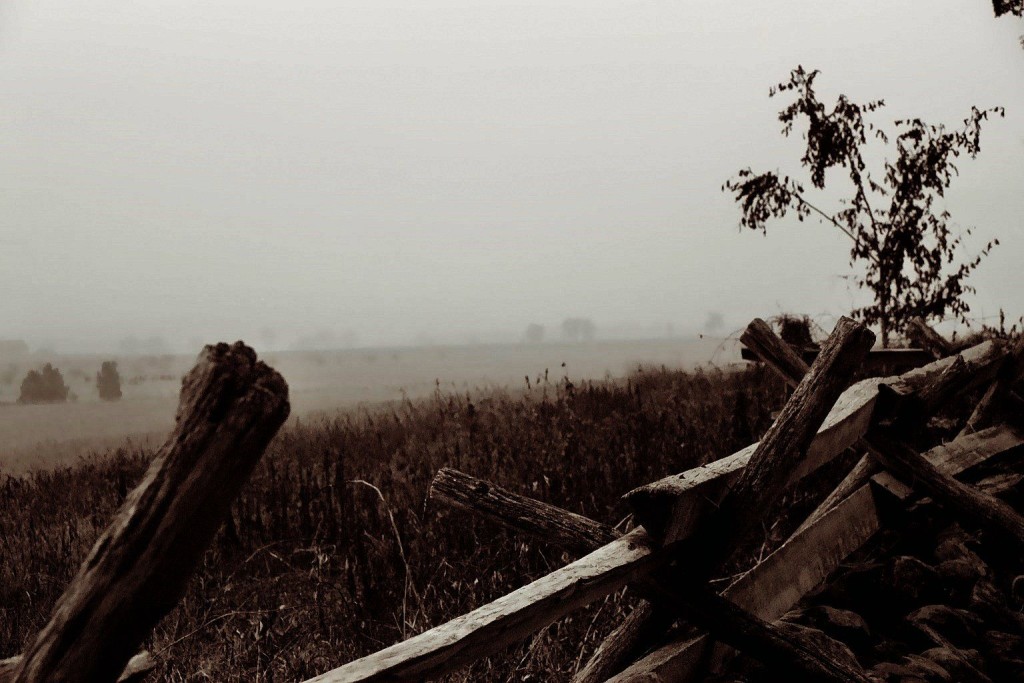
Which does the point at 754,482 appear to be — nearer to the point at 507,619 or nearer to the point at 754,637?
the point at 754,637

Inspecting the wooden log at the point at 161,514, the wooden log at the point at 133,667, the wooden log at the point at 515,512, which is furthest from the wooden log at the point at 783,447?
the wooden log at the point at 161,514

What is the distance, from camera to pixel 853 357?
9.46 feet

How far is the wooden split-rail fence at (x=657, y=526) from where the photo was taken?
109 centimetres

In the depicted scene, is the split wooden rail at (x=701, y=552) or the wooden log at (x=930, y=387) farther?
the wooden log at (x=930, y=387)

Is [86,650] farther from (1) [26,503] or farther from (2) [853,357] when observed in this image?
(1) [26,503]

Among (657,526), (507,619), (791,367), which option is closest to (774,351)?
(791,367)

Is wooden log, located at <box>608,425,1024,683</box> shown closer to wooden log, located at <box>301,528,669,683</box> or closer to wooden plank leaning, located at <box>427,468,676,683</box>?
wooden plank leaning, located at <box>427,468,676,683</box>

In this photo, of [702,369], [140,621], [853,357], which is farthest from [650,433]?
[702,369]

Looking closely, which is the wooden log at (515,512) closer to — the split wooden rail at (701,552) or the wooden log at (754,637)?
the split wooden rail at (701,552)

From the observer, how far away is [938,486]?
3.62 metres

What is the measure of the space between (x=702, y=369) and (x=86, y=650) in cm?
1037

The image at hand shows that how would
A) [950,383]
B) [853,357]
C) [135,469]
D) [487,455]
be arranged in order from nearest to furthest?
[853,357] → [950,383] → [487,455] → [135,469]

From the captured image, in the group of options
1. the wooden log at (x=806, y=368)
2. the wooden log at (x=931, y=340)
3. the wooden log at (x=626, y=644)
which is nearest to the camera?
the wooden log at (x=626, y=644)

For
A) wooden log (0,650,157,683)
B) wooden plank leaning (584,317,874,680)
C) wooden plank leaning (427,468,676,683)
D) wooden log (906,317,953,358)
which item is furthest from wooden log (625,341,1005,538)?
wooden log (0,650,157,683)
